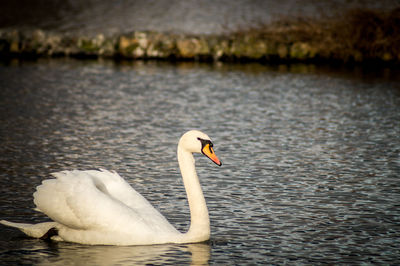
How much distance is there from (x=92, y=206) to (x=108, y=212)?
0.19 meters

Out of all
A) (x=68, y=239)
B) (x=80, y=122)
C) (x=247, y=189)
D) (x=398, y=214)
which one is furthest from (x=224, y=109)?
(x=68, y=239)

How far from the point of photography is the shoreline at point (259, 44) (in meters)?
35.7

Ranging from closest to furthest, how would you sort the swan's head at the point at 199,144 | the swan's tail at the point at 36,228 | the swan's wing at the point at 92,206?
the swan's wing at the point at 92,206 < the swan's head at the point at 199,144 < the swan's tail at the point at 36,228

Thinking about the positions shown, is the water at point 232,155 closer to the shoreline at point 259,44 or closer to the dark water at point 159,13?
the shoreline at point 259,44

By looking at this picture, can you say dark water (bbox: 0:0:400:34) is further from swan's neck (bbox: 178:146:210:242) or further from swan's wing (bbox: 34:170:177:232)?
swan's wing (bbox: 34:170:177:232)

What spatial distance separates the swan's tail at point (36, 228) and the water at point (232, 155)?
111 millimetres

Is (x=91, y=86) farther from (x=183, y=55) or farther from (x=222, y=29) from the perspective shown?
(x=222, y=29)

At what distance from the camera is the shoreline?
117ft

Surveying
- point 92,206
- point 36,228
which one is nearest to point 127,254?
point 92,206

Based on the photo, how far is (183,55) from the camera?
37.9 m

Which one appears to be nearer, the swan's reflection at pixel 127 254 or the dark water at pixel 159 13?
the swan's reflection at pixel 127 254

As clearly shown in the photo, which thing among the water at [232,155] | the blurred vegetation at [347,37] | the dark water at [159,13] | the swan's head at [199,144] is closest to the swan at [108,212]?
the swan's head at [199,144]

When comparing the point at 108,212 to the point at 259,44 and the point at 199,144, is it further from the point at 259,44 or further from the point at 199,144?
the point at 259,44

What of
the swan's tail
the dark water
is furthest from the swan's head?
the dark water
